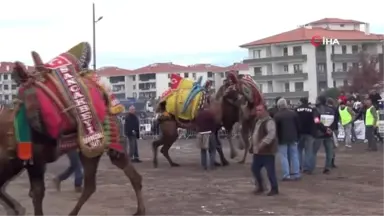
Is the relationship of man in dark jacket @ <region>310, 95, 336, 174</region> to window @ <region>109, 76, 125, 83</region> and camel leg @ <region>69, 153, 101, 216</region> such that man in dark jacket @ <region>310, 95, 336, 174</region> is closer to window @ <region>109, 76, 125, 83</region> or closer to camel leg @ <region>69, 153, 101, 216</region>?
camel leg @ <region>69, 153, 101, 216</region>

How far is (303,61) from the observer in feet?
282

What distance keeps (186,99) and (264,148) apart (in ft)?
19.2

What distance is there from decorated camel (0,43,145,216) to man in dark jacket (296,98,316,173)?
6667mm

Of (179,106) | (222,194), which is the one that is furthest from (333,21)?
(222,194)

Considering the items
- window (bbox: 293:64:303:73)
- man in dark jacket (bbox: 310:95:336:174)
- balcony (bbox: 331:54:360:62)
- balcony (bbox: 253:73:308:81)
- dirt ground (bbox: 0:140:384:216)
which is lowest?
dirt ground (bbox: 0:140:384:216)

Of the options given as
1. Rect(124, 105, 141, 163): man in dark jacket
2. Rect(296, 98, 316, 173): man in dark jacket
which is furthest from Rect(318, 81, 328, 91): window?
Rect(296, 98, 316, 173): man in dark jacket

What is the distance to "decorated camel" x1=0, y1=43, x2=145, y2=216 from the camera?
8906mm

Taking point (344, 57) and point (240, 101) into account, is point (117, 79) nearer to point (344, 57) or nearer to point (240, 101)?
point (344, 57)

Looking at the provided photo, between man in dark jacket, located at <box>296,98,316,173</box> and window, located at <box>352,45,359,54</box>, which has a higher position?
window, located at <box>352,45,359,54</box>

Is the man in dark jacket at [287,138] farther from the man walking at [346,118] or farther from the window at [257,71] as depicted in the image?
the window at [257,71]

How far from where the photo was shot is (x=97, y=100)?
32.0 feet

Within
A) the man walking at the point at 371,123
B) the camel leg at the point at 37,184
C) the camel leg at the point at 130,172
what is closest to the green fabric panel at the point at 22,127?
the camel leg at the point at 37,184

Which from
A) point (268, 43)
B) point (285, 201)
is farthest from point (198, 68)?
point (285, 201)

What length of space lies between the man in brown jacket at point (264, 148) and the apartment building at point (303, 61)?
2778 inches
